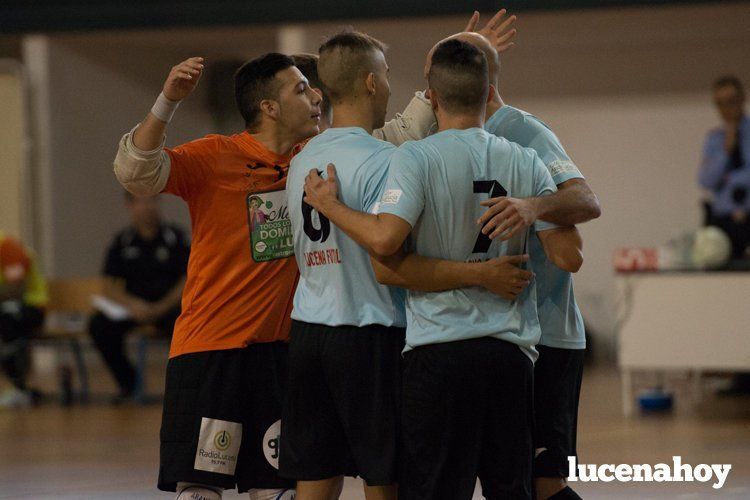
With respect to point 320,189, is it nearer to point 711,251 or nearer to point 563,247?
point 563,247

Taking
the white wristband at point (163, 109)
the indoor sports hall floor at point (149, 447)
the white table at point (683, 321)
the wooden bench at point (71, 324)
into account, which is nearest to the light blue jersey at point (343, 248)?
the white wristband at point (163, 109)

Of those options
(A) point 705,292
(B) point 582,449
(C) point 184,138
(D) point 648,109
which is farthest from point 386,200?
(C) point 184,138

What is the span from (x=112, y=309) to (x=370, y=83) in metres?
6.16

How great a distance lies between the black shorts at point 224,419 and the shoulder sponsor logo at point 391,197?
0.81 metres

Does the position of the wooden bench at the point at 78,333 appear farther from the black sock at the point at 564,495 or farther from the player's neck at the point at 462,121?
the player's neck at the point at 462,121

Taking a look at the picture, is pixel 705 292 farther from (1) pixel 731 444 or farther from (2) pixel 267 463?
(2) pixel 267 463

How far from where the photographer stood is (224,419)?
11.1 ft

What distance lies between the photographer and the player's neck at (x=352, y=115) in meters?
3.14

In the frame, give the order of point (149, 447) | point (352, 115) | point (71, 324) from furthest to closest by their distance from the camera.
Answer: point (71, 324)
point (149, 447)
point (352, 115)

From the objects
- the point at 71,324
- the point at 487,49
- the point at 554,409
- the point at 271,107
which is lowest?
the point at 71,324

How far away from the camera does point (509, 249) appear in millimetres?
2973

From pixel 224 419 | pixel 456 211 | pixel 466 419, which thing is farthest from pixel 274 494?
pixel 456 211

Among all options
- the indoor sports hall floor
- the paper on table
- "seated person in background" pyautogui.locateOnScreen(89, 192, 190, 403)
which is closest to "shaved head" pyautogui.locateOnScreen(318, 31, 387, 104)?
the indoor sports hall floor

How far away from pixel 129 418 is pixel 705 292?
4.01 m
